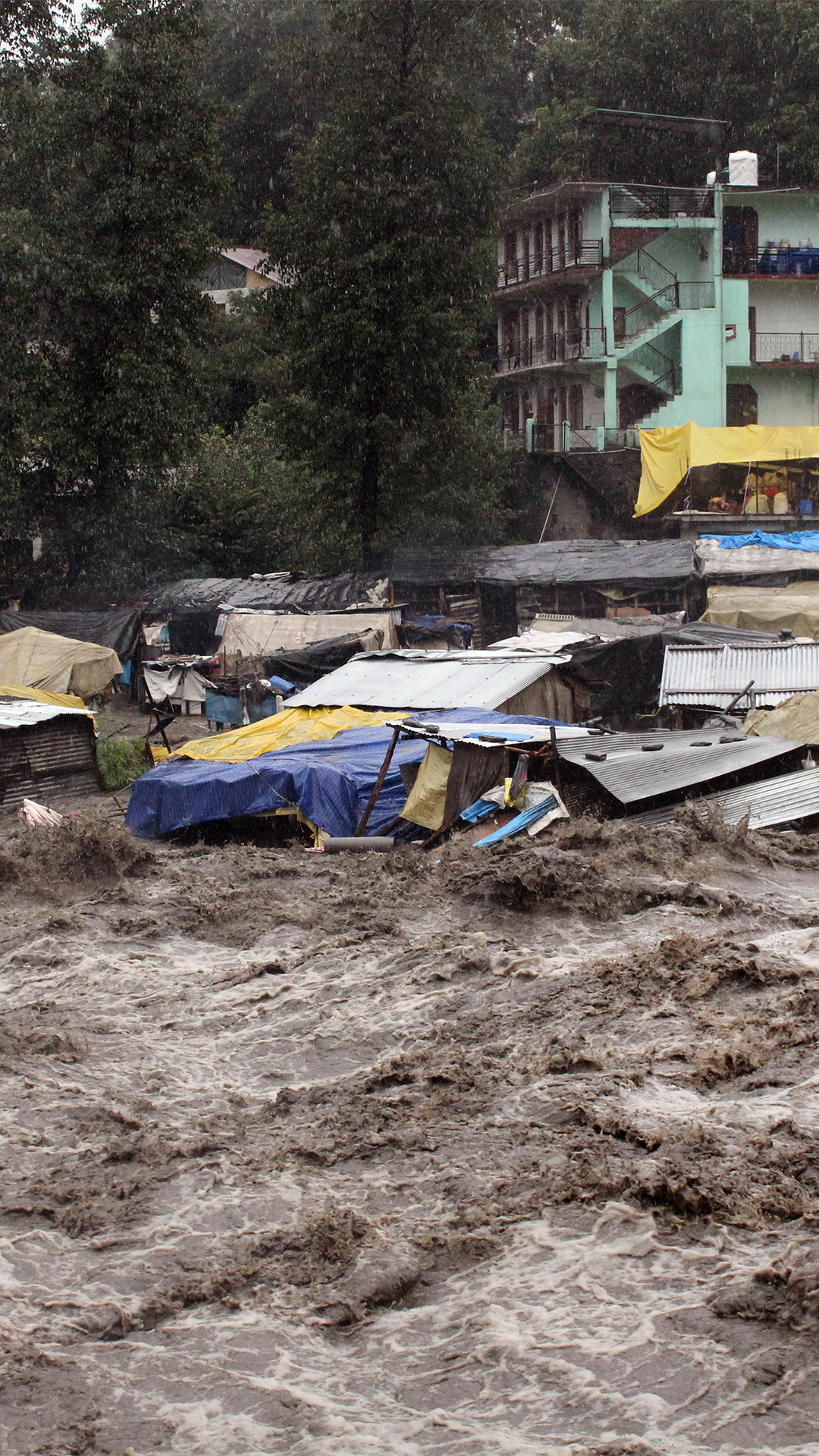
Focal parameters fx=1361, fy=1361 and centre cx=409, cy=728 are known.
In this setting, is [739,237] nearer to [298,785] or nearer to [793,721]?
[793,721]

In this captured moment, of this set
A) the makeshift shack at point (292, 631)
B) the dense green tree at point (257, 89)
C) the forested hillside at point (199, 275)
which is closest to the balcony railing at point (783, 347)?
the forested hillside at point (199, 275)

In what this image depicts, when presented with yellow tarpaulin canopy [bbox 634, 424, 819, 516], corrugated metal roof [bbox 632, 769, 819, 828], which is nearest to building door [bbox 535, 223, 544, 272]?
yellow tarpaulin canopy [bbox 634, 424, 819, 516]

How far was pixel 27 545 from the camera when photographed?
3325 cm

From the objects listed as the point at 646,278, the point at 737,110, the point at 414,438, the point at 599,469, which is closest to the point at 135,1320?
the point at 414,438

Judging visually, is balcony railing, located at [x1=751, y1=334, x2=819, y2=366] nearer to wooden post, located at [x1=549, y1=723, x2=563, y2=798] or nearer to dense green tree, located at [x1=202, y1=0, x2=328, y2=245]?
dense green tree, located at [x1=202, y1=0, x2=328, y2=245]

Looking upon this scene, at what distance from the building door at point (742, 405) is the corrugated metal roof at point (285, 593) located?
1672 cm

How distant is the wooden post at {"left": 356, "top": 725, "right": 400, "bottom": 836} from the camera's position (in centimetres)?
1664

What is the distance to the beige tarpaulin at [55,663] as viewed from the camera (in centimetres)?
2586

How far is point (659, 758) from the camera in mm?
16172

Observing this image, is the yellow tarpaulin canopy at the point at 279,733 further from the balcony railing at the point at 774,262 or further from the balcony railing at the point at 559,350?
the balcony railing at the point at 774,262

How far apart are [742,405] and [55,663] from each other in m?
26.3

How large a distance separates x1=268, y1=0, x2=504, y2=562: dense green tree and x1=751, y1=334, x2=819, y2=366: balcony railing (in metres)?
13.1

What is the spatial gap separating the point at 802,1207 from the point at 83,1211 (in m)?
4.10

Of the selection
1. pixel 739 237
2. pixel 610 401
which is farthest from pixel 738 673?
pixel 739 237
